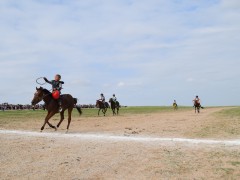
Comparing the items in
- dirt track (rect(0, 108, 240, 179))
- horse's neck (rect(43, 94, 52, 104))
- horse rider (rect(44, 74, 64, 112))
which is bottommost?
dirt track (rect(0, 108, 240, 179))

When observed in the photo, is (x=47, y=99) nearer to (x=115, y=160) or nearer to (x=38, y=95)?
(x=38, y=95)

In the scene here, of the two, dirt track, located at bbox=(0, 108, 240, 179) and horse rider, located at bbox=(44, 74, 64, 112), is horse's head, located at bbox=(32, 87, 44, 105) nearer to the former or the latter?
horse rider, located at bbox=(44, 74, 64, 112)

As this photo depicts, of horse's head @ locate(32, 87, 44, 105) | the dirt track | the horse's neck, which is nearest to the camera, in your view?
the dirt track

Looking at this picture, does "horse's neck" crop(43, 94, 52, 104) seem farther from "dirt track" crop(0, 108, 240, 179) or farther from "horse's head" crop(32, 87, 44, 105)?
"dirt track" crop(0, 108, 240, 179)

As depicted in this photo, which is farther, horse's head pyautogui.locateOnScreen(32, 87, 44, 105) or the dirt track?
horse's head pyautogui.locateOnScreen(32, 87, 44, 105)

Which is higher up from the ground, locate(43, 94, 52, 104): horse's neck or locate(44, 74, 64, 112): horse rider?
locate(44, 74, 64, 112): horse rider

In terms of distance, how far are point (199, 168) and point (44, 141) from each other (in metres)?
6.34

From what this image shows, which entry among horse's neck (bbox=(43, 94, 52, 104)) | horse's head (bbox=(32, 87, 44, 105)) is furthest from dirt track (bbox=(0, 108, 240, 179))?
horse's neck (bbox=(43, 94, 52, 104))

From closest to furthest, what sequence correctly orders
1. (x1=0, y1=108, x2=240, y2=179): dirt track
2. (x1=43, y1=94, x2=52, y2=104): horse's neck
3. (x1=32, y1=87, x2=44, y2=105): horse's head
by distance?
(x1=0, y1=108, x2=240, y2=179): dirt track < (x1=32, y1=87, x2=44, y2=105): horse's head < (x1=43, y1=94, x2=52, y2=104): horse's neck

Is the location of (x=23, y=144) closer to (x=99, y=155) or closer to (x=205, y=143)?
(x=99, y=155)

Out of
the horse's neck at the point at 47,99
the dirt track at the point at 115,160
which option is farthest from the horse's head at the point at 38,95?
the dirt track at the point at 115,160

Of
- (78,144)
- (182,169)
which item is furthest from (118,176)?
(78,144)

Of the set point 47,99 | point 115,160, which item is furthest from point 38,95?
point 115,160

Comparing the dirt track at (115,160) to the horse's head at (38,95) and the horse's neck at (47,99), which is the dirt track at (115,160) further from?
the horse's neck at (47,99)
